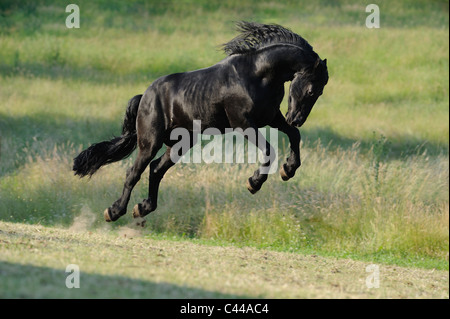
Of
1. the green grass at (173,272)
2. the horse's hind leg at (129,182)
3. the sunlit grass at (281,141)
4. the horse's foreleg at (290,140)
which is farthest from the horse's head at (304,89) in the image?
the sunlit grass at (281,141)

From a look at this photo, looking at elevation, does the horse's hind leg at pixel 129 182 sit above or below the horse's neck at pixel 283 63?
below

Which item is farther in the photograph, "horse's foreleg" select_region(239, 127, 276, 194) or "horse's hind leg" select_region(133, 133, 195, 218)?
"horse's hind leg" select_region(133, 133, 195, 218)

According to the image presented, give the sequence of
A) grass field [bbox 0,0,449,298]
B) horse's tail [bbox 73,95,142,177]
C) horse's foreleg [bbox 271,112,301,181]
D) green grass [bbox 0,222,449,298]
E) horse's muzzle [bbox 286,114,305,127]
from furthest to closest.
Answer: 1. grass field [bbox 0,0,449,298]
2. horse's tail [bbox 73,95,142,177]
3. horse's foreleg [bbox 271,112,301,181]
4. horse's muzzle [bbox 286,114,305,127]
5. green grass [bbox 0,222,449,298]

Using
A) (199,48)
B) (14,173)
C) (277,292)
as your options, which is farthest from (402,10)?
(277,292)

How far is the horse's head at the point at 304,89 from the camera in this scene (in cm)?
848

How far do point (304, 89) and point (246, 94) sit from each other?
61 cm

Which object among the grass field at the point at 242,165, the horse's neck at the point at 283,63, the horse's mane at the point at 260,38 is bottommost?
the grass field at the point at 242,165

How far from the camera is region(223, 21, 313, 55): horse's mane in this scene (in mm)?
8719

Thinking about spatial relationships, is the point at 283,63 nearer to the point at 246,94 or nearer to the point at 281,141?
the point at 246,94

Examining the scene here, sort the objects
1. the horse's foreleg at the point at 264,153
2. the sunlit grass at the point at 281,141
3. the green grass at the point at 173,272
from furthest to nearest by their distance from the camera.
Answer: the sunlit grass at the point at 281,141
the horse's foreleg at the point at 264,153
the green grass at the point at 173,272

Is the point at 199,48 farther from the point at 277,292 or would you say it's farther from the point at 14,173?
the point at 277,292

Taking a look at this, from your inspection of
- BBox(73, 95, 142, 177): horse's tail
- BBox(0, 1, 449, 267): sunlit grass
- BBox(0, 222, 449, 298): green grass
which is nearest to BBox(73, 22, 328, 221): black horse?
BBox(73, 95, 142, 177): horse's tail

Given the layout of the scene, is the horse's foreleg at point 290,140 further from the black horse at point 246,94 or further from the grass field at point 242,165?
the grass field at point 242,165

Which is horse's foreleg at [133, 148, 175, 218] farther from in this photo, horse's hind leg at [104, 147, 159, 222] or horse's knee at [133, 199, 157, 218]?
horse's hind leg at [104, 147, 159, 222]
